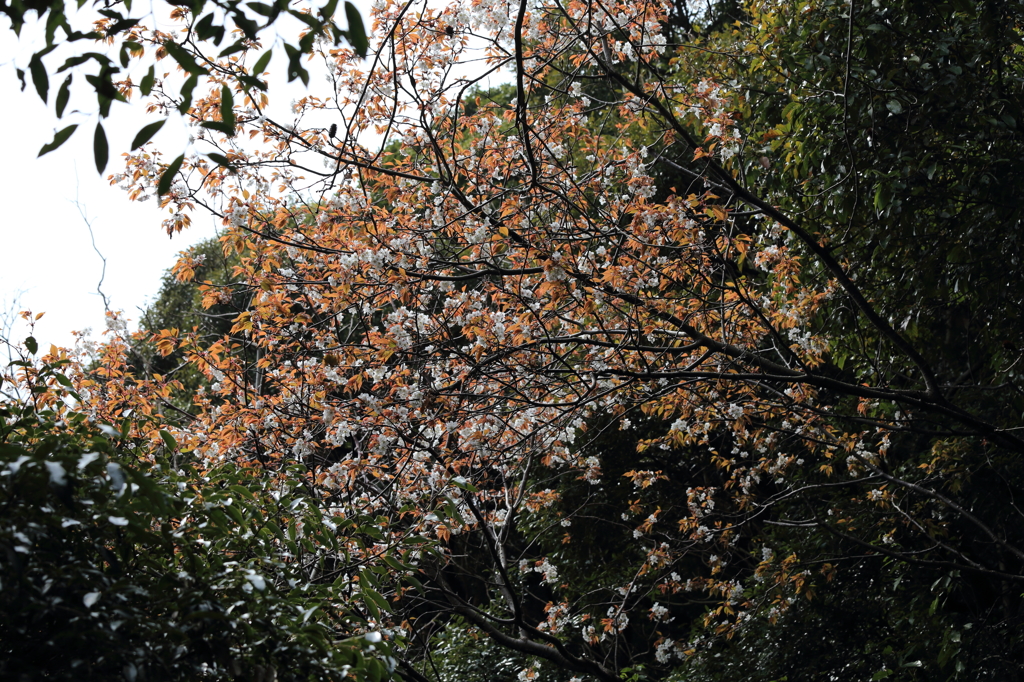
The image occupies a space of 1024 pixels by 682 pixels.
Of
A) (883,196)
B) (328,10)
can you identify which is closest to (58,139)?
(328,10)

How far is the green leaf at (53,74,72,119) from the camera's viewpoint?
1580mm

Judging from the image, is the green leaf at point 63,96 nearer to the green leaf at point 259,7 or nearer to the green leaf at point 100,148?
the green leaf at point 100,148

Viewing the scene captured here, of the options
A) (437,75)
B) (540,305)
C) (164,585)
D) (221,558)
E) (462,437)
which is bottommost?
(164,585)

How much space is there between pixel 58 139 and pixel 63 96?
11cm

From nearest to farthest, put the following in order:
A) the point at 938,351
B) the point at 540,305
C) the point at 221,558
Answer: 1. the point at 221,558
2. the point at 540,305
3. the point at 938,351

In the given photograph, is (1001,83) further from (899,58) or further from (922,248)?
(922,248)

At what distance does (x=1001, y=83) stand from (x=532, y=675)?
17.3 feet

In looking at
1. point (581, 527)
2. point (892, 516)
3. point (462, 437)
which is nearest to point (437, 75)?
point (462, 437)

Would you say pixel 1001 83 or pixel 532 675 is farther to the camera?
pixel 532 675

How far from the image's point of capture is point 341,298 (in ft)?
11.3

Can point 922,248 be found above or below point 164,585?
above

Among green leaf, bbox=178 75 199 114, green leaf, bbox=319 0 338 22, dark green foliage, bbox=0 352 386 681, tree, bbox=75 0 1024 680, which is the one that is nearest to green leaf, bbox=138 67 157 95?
green leaf, bbox=178 75 199 114

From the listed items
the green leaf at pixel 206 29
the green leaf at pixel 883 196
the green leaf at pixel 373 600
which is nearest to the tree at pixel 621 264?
the green leaf at pixel 883 196

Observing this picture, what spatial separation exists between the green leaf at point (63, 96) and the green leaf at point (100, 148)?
0.10m
